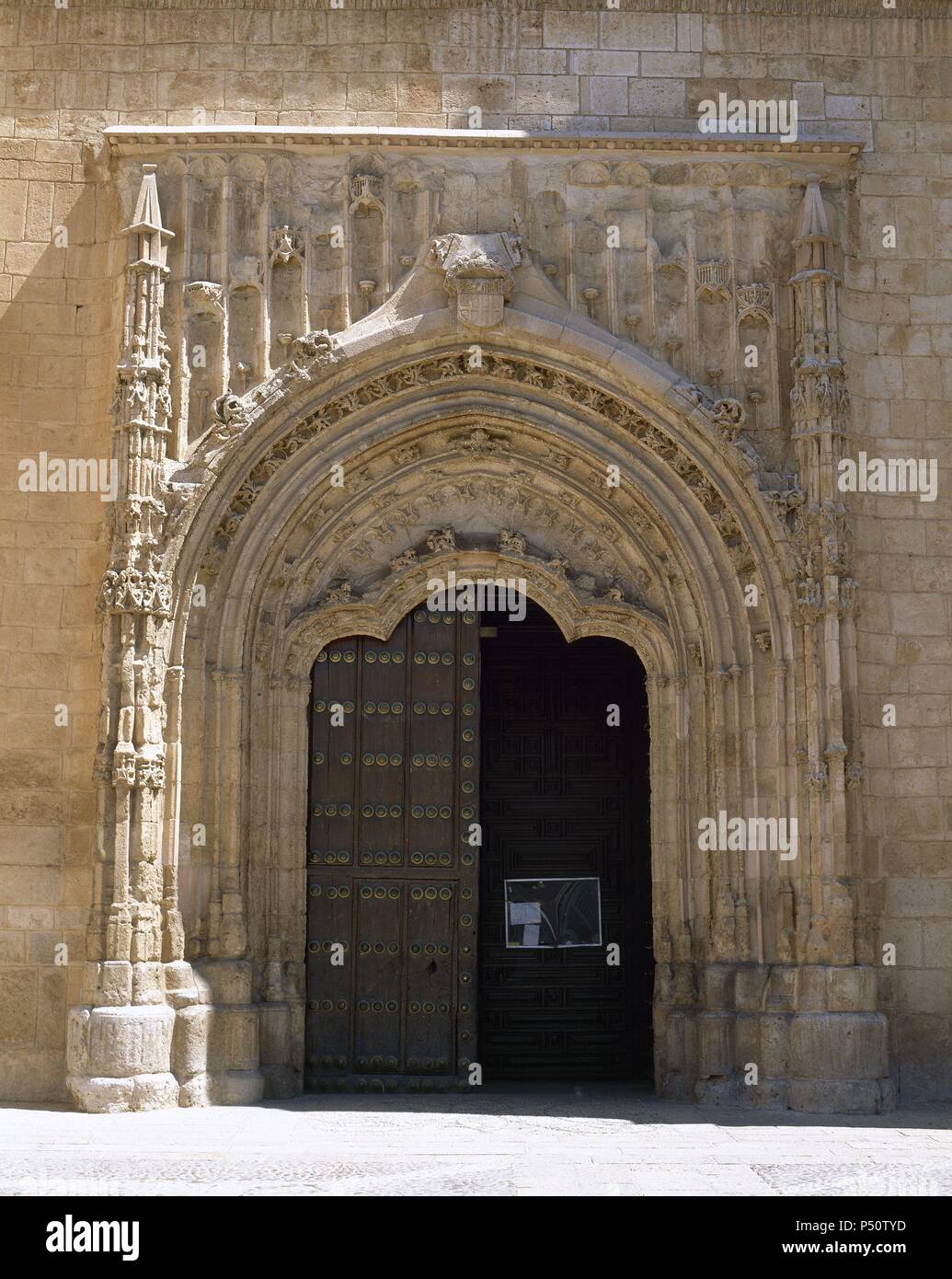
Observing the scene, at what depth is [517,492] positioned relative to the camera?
12.3 metres

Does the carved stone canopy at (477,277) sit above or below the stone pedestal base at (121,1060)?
above

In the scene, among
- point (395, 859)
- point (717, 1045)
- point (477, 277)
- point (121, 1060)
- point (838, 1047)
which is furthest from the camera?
point (395, 859)

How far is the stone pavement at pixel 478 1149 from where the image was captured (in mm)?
7980

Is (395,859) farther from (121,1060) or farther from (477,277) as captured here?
(477,277)

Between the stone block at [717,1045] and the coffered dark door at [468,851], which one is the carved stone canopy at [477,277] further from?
the stone block at [717,1045]

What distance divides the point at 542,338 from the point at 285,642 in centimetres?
274

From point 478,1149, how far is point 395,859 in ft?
9.60

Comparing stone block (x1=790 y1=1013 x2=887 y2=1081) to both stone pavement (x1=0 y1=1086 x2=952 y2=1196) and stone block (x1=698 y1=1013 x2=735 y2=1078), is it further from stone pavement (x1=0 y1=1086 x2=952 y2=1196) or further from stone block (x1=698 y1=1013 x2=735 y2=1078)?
stone block (x1=698 y1=1013 x2=735 y2=1078)

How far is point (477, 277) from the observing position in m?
11.6

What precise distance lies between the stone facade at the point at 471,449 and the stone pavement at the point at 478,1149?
57 cm

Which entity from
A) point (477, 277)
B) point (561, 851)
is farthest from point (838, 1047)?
point (477, 277)

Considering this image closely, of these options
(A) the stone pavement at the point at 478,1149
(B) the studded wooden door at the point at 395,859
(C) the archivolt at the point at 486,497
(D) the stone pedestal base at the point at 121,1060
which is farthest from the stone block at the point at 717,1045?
(D) the stone pedestal base at the point at 121,1060

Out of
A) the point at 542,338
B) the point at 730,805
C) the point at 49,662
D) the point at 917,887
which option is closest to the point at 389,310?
the point at 542,338

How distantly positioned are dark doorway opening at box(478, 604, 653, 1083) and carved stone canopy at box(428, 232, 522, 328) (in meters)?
2.31
